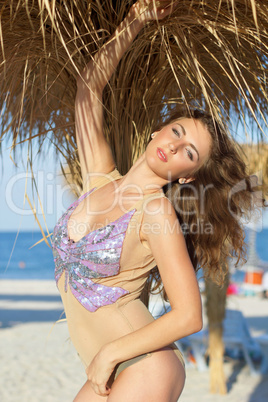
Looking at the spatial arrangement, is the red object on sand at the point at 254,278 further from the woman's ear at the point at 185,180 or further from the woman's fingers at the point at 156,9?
the woman's fingers at the point at 156,9

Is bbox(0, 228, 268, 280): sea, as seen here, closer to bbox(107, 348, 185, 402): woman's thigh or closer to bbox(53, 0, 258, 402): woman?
bbox(53, 0, 258, 402): woman

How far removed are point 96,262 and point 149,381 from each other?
0.31m

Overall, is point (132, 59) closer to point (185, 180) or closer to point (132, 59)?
point (132, 59)

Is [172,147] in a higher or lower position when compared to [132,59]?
lower

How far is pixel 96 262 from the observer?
1203 mm

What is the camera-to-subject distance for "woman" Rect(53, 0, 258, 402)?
1.13 meters

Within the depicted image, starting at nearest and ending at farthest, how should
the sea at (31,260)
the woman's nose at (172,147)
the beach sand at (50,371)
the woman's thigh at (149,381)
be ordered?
the woman's thigh at (149,381) < the woman's nose at (172,147) < the beach sand at (50,371) < the sea at (31,260)

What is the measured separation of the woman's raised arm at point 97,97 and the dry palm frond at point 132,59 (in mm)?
48

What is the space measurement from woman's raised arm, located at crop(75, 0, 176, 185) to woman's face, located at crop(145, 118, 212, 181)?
0.20 m

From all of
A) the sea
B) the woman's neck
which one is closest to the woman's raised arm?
the woman's neck

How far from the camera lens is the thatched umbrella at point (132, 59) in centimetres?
128

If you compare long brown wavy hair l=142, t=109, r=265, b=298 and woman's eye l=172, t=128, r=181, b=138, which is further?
long brown wavy hair l=142, t=109, r=265, b=298

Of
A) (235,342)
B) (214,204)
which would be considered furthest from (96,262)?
(235,342)

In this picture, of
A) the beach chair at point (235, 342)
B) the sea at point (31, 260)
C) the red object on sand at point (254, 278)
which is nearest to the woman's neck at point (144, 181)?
the beach chair at point (235, 342)
